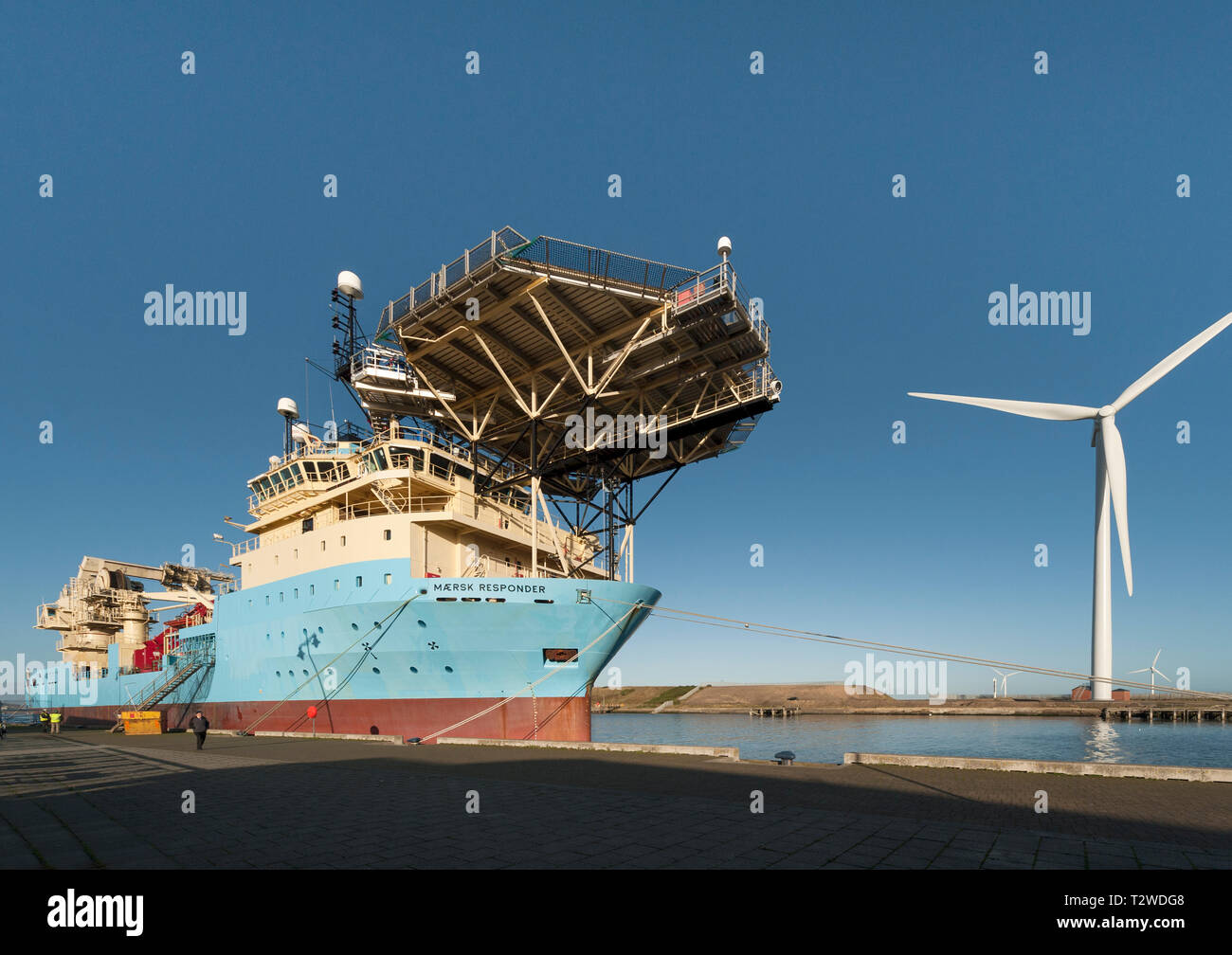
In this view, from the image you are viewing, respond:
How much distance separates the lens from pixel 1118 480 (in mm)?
40625

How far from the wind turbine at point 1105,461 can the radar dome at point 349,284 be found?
1230 inches

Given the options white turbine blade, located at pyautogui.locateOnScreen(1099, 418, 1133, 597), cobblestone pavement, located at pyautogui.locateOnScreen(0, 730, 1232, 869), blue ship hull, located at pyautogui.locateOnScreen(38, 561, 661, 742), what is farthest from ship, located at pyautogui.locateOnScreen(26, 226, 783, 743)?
white turbine blade, located at pyautogui.locateOnScreen(1099, 418, 1133, 597)

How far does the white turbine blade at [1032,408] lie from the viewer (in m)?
36.5

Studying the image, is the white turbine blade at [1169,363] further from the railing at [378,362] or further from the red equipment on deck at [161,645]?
the red equipment on deck at [161,645]

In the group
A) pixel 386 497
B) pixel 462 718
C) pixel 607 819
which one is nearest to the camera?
pixel 607 819

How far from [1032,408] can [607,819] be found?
4015cm

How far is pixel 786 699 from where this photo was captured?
10700cm

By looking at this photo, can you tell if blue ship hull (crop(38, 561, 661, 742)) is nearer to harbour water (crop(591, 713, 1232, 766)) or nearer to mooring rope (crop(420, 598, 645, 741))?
mooring rope (crop(420, 598, 645, 741))

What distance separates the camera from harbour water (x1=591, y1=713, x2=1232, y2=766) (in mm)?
38281

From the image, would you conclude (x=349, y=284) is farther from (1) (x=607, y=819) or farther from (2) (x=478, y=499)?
(1) (x=607, y=819)

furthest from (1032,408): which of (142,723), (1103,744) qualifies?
(142,723)

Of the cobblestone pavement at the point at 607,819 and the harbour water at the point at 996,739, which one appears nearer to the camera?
the cobblestone pavement at the point at 607,819

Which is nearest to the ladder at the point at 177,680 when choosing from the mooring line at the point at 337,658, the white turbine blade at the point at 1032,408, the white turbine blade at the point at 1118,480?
the mooring line at the point at 337,658
